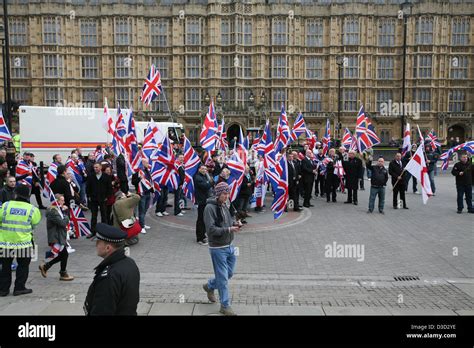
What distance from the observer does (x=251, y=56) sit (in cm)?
4559


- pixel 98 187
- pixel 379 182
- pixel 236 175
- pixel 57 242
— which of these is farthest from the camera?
pixel 379 182

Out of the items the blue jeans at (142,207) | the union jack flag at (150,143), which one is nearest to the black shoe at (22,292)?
the blue jeans at (142,207)

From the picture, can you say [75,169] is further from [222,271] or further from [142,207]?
[222,271]

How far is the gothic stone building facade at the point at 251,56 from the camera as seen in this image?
147ft

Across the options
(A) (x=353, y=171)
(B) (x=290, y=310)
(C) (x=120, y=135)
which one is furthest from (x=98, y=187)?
(A) (x=353, y=171)

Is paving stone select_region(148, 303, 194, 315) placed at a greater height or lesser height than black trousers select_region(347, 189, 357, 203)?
lesser

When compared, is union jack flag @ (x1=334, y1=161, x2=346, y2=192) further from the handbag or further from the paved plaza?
the handbag

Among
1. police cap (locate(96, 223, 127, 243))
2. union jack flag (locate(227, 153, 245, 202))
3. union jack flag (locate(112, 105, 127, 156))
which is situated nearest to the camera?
police cap (locate(96, 223, 127, 243))

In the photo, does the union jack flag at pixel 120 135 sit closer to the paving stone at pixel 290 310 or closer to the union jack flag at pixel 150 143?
the union jack flag at pixel 150 143

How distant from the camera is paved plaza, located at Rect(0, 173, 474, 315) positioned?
6930 millimetres

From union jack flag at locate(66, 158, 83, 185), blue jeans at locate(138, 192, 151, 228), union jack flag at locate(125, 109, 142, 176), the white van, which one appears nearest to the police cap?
blue jeans at locate(138, 192, 151, 228)

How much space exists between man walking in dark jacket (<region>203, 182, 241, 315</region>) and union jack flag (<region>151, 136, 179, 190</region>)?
669cm

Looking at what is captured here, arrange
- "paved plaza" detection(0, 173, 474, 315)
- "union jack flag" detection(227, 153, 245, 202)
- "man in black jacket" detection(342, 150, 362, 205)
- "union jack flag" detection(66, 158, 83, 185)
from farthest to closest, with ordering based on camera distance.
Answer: "man in black jacket" detection(342, 150, 362, 205) < "union jack flag" detection(66, 158, 83, 185) < "union jack flag" detection(227, 153, 245, 202) < "paved plaza" detection(0, 173, 474, 315)

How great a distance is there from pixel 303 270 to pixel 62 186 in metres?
5.89
